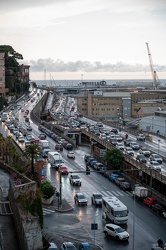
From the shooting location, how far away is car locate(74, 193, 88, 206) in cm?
2617

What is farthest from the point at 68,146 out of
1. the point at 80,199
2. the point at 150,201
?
the point at 150,201

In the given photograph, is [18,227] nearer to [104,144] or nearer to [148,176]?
[148,176]

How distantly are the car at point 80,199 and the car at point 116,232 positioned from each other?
500 centimetres

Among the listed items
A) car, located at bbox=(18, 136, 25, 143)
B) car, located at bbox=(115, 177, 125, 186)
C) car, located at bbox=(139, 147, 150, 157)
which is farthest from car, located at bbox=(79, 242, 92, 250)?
car, located at bbox=(18, 136, 25, 143)

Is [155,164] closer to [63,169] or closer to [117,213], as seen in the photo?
[63,169]

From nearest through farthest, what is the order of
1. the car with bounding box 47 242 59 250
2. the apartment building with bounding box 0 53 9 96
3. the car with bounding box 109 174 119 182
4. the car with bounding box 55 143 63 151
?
the car with bounding box 47 242 59 250, the car with bounding box 109 174 119 182, the car with bounding box 55 143 63 151, the apartment building with bounding box 0 53 9 96

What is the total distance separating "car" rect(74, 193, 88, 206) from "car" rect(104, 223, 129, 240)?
500cm

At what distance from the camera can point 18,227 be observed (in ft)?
59.8

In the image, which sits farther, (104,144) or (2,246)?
(104,144)

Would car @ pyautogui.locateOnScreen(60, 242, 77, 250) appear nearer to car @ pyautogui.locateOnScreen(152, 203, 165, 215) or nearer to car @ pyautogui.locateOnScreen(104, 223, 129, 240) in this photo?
car @ pyautogui.locateOnScreen(104, 223, 129, 240)

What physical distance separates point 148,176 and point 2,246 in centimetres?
1463

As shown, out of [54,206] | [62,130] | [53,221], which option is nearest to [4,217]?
Answer: [53,221]

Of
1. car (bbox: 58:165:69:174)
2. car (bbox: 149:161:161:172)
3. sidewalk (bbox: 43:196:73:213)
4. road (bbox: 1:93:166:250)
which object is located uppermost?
car (bbox: 149:161:161:172)

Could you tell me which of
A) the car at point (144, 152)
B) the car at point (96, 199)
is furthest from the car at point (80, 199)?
the car at point (144, 152)
